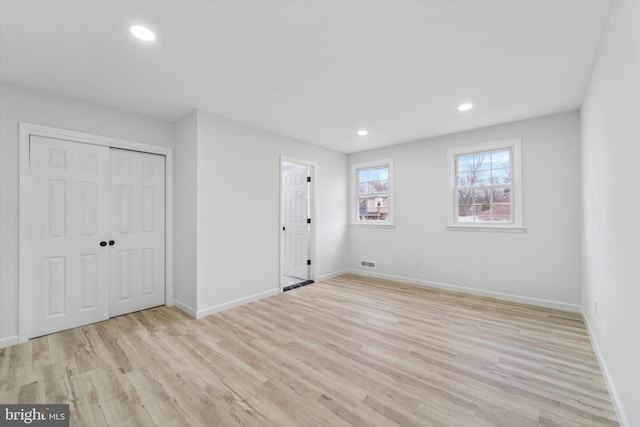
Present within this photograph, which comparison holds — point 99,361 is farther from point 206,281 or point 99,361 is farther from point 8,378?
point 206,281

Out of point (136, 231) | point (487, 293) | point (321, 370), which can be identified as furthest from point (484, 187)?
point (136, 231)

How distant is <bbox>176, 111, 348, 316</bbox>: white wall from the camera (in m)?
3.42

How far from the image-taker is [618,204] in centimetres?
167

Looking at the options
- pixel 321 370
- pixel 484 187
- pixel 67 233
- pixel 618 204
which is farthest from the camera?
pixel 484 187

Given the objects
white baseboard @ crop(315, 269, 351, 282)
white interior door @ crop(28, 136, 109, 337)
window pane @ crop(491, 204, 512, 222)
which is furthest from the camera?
white baseboard @ crop(315, 269, 351, 282)

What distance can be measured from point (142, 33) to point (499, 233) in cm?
475

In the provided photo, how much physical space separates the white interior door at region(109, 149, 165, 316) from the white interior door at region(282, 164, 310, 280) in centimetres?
222

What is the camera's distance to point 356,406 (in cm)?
179

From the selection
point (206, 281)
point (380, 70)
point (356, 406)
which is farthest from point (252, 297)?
point (380, 70)

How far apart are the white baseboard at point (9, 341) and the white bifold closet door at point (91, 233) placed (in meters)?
0.12

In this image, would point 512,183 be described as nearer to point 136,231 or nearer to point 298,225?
point 298,225

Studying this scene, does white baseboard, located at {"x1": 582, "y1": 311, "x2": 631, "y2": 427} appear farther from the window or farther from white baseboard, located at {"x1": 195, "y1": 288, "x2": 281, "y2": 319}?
white baseboard, located at {"x1": 195, "y1": 288, "x2": 281, "y2": 319}

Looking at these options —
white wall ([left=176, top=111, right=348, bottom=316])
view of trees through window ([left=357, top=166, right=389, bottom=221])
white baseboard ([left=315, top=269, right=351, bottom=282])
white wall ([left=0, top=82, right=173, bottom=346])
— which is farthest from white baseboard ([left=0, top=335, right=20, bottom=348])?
view of trees through window ([left=357, top=166, right=389, bottom=221])

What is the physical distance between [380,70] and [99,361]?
3647 mm
